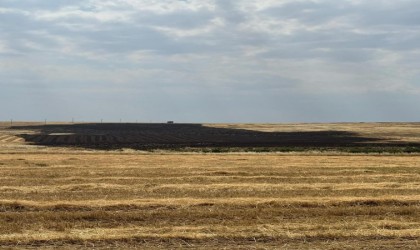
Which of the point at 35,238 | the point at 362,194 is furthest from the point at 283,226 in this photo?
the point at 362,194

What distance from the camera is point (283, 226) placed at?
15.8 meters

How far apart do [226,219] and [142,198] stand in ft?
17.7

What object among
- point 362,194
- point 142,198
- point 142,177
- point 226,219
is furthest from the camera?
point 142,177

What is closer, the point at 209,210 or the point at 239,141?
the point at 209,210

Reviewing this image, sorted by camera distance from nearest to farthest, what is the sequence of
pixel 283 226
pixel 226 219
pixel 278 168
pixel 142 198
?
pixel 283 226, pixel 226 219, pixel 142 198, pixel 278 168

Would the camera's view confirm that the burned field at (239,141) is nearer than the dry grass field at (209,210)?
No

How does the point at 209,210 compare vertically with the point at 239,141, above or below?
below

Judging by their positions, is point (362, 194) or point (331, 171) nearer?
point (362, 194)

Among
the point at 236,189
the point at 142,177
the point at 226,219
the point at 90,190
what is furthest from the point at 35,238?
the point at 142,177

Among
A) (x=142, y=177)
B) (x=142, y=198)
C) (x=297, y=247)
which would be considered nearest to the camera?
(x=297, y=247)

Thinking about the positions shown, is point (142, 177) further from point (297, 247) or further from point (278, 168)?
point (297, 247)

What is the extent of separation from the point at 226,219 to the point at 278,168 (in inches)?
761

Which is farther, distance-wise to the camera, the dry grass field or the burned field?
the burned field

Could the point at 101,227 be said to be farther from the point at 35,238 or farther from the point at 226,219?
the point at 226,219
